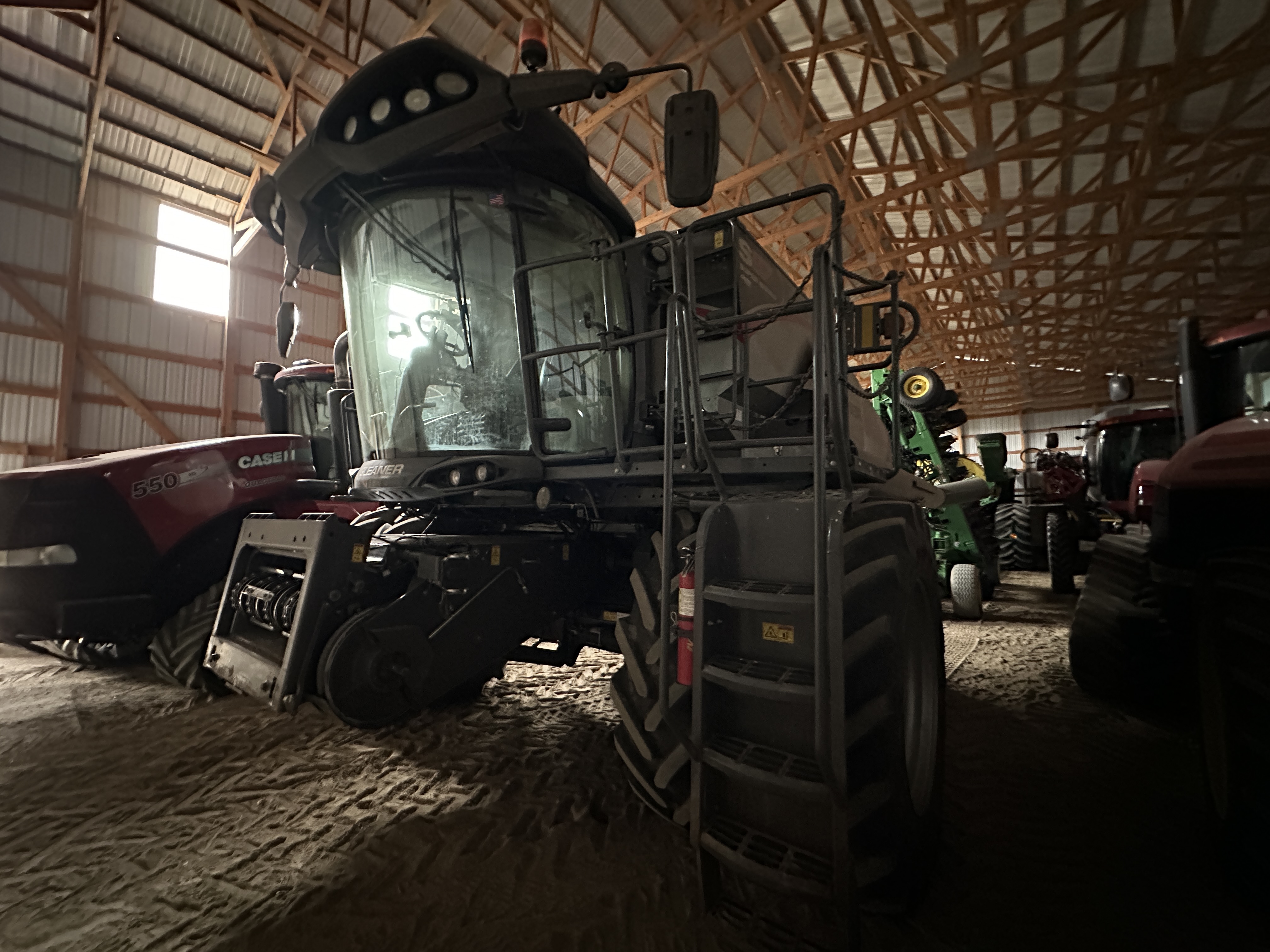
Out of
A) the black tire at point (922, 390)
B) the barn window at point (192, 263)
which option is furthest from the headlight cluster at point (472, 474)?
the barn window at point (192, 263)

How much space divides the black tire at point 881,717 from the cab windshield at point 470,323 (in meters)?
1.51

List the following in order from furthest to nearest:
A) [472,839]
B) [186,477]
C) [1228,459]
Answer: [186,477] < [472,839] < [1228,459]

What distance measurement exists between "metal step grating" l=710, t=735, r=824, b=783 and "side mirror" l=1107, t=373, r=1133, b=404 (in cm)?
322

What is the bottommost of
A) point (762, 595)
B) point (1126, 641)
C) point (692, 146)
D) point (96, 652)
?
point (96, 652)

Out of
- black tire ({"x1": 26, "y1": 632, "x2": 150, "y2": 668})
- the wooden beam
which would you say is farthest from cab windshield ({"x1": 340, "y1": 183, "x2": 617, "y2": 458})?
the wooden beam

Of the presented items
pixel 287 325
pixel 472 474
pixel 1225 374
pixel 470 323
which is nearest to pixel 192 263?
pixel 287 325

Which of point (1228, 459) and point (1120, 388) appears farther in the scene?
point (1120, 388)

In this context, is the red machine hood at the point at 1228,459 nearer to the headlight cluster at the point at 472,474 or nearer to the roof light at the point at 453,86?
the headlight cluster at the point at 472,474

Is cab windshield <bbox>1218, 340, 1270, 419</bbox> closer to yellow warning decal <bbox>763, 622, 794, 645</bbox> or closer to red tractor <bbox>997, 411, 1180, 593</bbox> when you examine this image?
yellow warning decal <bbox>763, 622, 794, 645</bbox>

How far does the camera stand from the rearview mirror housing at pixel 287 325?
3.45 m

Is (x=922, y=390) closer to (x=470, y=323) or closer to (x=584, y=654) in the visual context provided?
(x=584, y=654)

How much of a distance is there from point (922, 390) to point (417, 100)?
574cm

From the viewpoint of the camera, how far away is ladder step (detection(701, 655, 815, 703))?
148cm

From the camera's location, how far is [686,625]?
5.66ft
